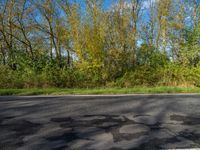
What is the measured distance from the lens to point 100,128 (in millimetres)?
5336

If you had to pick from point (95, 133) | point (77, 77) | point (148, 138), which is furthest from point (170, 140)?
point (77, 77)

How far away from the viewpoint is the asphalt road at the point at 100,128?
13.9ft

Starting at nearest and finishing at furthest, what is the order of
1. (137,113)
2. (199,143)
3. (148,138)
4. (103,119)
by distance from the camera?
(199,143), (148,138), (103,119), (137,113)

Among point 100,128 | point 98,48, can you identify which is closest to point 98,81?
point 98,48

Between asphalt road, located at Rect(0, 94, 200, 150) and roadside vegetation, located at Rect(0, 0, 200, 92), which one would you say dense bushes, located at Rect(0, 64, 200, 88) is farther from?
asphalt road, located at Rect(0, 94, 200, 150)

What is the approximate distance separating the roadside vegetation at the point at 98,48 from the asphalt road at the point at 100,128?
7351 millimetres

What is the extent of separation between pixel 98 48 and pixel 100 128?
1302cm

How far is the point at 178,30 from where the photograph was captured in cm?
2153

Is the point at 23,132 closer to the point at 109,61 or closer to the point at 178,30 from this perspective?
the point at 109,61

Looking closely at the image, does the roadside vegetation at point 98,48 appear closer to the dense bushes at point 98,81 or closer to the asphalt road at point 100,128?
the dense bushes at point 98,81

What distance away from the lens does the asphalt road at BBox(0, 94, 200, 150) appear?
4.24 m

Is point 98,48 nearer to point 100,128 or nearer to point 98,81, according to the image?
point 98,81

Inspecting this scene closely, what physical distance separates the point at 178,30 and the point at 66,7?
1181cm

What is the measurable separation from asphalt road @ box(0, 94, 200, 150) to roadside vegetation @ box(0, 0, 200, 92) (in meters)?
7.35
